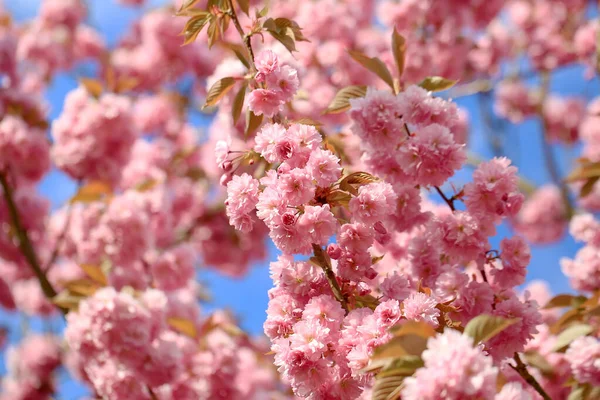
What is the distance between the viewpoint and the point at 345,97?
172 cm

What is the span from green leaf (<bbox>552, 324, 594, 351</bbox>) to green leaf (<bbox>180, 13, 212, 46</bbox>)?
1.45 meters

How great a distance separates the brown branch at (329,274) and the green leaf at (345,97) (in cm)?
47

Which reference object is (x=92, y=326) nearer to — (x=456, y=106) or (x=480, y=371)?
(x=456, y=106)

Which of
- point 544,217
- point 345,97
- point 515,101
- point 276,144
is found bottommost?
point 276,144

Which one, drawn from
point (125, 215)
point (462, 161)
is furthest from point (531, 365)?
point (125, 215)

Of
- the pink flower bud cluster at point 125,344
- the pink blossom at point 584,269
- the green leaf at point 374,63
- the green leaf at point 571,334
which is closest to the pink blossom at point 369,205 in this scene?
the green leaf at point 374,63

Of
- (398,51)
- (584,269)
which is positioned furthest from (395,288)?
(584,269)

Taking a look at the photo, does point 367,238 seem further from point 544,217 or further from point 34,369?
point 544,217

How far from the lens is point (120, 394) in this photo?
2316mm

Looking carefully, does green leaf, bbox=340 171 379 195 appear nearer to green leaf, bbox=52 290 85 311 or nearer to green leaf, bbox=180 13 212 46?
green leaf, bbox=180 13 212 46

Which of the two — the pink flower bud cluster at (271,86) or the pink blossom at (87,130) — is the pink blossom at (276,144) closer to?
the pink flower bud cluster at (271,86)

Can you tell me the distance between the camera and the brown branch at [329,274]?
1.36 m

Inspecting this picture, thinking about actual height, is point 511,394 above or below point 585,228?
below

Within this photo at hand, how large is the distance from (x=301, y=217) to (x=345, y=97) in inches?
21.7
